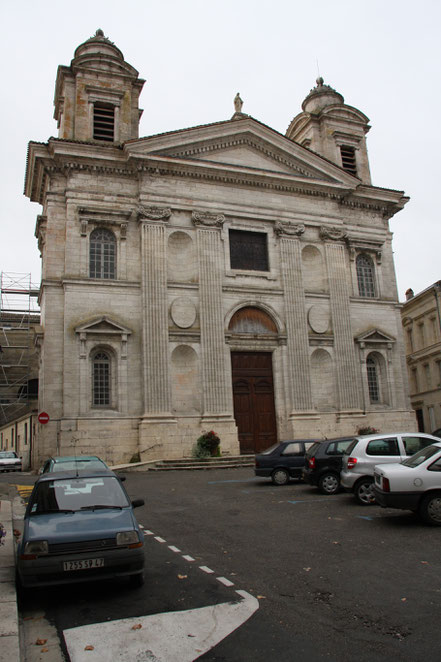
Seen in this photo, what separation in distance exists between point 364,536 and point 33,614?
5.89 metres

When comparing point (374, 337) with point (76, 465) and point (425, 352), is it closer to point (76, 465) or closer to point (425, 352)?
point (425, 352)

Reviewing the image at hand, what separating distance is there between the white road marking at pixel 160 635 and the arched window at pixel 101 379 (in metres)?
20.2

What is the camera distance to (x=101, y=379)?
2619 cm

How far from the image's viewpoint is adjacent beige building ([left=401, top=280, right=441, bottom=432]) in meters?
43.0

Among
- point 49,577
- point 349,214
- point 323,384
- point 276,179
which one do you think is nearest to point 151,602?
point 49,577

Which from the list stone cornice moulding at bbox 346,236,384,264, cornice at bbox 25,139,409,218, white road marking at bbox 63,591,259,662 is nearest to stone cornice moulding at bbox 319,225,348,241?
stone cornice moulding at bbox 346,236,384,264

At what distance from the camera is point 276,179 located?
101ft

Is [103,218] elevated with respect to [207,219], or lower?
lower

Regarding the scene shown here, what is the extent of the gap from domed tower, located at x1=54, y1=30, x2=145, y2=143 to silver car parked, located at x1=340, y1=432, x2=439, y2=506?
2179 centimetres

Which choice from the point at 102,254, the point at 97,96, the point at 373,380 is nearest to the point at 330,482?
the point at 102,254

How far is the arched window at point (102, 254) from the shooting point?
89.2ft

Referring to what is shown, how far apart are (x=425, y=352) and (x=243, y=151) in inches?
912

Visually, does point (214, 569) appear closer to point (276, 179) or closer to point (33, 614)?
point (33, 614)

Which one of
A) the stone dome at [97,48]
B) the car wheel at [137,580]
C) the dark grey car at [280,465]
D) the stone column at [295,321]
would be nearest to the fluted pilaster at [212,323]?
the stone column at [295,321]
